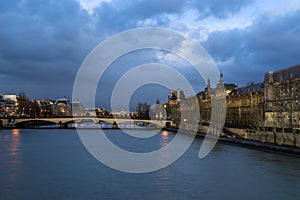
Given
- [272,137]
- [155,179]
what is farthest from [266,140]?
[155,179]

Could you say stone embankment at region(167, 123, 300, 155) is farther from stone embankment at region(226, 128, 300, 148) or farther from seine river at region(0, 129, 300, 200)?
seine river at region(0, 129, 300, 200)

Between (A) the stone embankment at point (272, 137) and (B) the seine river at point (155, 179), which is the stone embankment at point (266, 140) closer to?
(A) the stone embankment at point (272, 137)

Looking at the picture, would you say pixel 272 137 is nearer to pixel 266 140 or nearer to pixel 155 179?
pixel 266 140

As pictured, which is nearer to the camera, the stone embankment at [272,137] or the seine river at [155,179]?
the seine river at [155,179]

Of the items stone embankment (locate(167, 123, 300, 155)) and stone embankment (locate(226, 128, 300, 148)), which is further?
stone embankment (locate(226, 128, 300, 148))

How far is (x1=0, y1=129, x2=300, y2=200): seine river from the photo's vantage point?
16.3m

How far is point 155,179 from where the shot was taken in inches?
779

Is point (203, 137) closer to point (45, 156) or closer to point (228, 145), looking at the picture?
point (228, 145)

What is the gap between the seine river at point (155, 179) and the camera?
16.3m

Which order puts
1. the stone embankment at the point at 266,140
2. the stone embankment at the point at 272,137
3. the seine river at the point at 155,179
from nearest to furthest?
the seine river at the point at 155,179, the stone embankment at the point at 266,140, the stone embankment at the point at 272,137

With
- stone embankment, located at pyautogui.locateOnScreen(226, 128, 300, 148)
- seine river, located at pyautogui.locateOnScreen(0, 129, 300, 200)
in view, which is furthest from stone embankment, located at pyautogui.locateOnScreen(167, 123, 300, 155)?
seine river, located at pyautogui.locateOnScreen(0, 129, 300, 200)

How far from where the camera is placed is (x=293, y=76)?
50969 millimetres

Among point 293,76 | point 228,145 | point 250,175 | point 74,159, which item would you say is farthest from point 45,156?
point 293,76

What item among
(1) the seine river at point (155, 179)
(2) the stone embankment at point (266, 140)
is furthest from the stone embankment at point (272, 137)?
(1) the seine river at point (155, 179)
